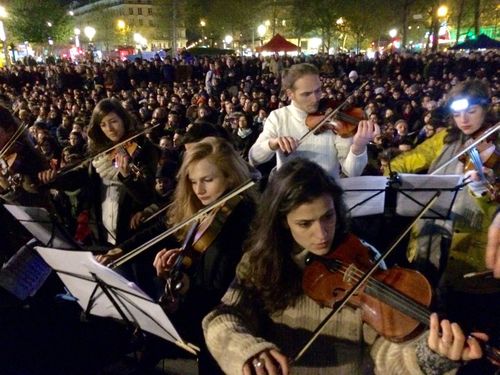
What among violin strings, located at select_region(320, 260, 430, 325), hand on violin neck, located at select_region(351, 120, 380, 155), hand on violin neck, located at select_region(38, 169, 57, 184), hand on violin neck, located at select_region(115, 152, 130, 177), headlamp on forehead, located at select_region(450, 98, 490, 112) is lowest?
violin strings, located at select_region(320, 260, 430, 325)

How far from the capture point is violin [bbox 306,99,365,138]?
11.3 ft

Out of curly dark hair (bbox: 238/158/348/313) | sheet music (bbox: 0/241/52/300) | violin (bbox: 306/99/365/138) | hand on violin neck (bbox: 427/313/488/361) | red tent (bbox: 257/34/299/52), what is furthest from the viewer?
red tent (bbox: 257/34/299/52)

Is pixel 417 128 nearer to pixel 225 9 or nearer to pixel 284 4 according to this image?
pixel 284 4

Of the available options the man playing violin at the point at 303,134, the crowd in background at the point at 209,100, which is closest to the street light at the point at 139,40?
the crowd in background at the point at 209,100

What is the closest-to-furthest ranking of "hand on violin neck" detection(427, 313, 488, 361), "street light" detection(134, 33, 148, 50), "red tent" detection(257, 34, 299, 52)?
"hand on violin neck" detection(427, 313, 488, 361)
"red tent" detection(257, 34, 299, 52)
"street light" detection(134, 33, 148, 50)

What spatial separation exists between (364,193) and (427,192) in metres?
0.42

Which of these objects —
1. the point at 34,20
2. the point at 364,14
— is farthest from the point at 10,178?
the point at 34,20

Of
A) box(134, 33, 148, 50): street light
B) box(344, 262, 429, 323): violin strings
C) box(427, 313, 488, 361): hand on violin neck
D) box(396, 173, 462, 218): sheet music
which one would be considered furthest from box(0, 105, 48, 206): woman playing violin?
box(134, 33, 148, 50): street light

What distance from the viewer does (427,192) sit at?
3131 mm

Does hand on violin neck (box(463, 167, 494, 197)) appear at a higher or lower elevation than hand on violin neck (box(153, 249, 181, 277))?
higher

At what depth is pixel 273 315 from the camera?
73.2 inches

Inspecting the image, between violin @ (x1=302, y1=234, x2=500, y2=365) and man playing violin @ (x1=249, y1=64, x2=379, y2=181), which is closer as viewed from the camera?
violin @ (x1=302, y1=234, x2=500, y2=365)

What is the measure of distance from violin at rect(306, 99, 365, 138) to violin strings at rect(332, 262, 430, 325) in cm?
182

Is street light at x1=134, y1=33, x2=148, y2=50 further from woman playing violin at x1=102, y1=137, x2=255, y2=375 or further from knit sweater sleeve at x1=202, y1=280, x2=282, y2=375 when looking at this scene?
knit sweater sleeve at x1=202, y1=280, x2=282, y2=375
